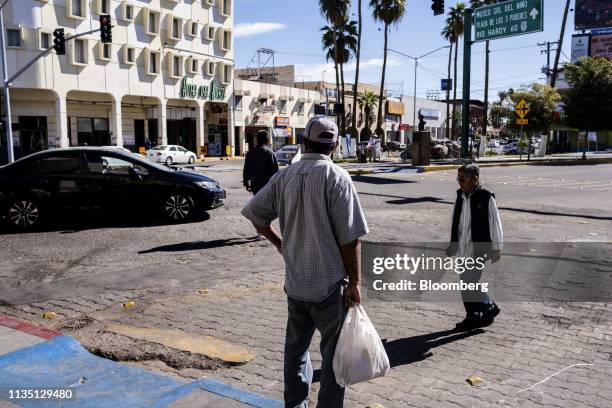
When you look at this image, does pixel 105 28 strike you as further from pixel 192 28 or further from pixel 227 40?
pixel 227 40

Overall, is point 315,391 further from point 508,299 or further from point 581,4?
point 581,4

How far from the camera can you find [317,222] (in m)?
3.09

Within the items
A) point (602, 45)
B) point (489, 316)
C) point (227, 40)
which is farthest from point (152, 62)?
point (602, 45)

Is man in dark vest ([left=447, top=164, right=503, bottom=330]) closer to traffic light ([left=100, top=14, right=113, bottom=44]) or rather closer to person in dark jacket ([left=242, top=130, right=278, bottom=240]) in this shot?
person in dark jacket ([left=242, top=130, right=278, bottom=240])

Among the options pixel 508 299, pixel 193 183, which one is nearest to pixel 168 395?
pixel 508 299

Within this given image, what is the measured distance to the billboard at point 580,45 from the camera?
6888cm

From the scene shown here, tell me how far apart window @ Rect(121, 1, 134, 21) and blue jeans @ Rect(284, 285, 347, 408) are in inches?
1725

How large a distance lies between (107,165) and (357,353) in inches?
336

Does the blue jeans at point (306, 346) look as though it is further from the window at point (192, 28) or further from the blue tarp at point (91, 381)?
the window at point (192, 28)

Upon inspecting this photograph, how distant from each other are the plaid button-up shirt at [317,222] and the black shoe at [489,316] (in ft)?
8.32

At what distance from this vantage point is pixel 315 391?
3.86 metres

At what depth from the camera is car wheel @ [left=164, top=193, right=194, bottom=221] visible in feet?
35.0

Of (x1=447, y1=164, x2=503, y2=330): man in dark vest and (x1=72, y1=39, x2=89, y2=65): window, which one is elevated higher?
(x1=72, y1=39, x2=89, y2=65): window

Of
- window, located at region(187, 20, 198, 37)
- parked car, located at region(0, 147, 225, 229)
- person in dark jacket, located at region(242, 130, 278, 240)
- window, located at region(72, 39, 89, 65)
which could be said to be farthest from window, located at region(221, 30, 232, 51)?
person in dark jacket, located at region(242, 130, 278, 240)
